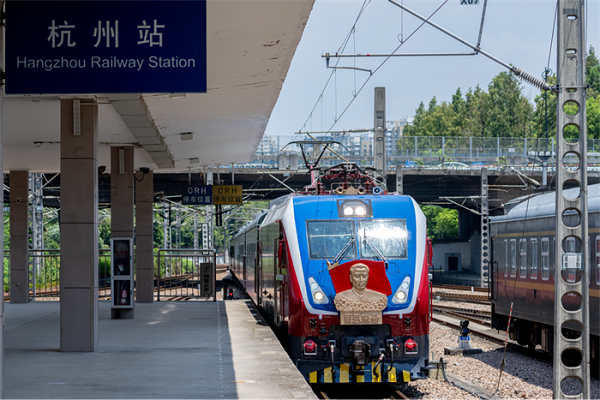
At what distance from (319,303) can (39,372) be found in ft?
13.7

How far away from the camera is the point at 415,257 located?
11.9m

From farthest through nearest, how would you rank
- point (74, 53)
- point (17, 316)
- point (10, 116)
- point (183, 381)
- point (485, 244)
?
1. point (485, 244)
2. point (17, 316)
3. point (10, 116)
4. point (183, 381)
5. point (74, 53)

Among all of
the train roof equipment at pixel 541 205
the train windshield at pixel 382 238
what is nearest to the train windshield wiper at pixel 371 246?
the train windshield at pixel 382 238

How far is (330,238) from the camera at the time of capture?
12.0 meters

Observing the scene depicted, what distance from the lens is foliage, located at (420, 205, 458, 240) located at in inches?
3118

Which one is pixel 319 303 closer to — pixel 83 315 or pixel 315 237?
pixel 315 237

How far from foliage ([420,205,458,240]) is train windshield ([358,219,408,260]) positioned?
64608mm

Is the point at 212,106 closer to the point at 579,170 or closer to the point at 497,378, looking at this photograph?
the point at 579,170

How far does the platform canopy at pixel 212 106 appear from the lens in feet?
29.3

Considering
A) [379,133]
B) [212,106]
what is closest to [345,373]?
Answer: [212,106]

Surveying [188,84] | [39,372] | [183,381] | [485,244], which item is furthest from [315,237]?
[485,244]

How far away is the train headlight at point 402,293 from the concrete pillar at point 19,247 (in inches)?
561

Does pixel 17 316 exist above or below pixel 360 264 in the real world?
below

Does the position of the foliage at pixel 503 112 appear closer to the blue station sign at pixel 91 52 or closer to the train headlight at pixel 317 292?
the train headlight at pixel 317 292
